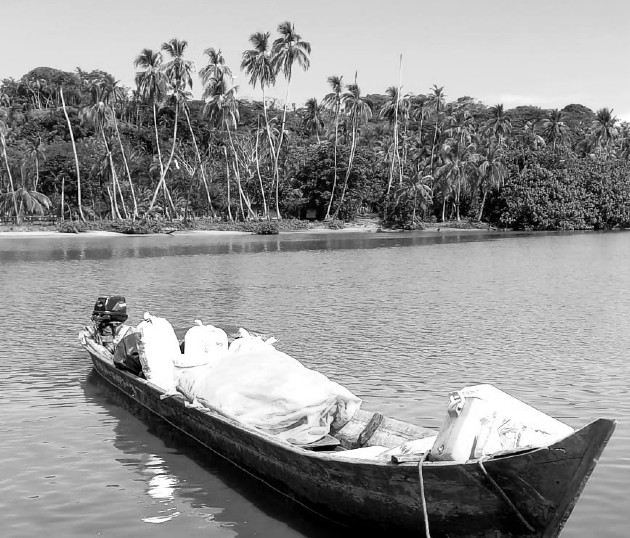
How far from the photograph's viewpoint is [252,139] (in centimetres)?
8981

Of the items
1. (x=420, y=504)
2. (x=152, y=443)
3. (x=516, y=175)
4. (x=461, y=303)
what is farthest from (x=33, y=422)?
(x=516, y=175)

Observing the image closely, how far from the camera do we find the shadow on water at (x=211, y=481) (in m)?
7.39

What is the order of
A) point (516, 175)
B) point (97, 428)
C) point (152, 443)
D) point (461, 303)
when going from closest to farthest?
1. point (152, 443)
2. point (97, 428)
3. point (461, 303)
4. point (516, 175)

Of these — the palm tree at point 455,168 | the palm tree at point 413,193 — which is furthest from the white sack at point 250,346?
the palm tree at point 455,168

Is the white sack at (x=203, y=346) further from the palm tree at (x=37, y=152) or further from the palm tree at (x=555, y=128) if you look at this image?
the palm tree at (x=555, y=128)

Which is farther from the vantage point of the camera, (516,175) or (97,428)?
(516,175)

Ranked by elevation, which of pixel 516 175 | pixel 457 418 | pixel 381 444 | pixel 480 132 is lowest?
pixel 381 444

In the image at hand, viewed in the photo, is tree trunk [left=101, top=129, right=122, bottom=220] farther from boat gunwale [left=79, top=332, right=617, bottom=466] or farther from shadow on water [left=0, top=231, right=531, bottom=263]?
boat gunwale [left=79, top=332, right=617, bottom=466]

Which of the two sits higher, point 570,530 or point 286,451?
point 286,451

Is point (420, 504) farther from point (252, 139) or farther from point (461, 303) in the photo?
point (252, 139)

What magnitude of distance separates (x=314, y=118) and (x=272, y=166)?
13713 mm

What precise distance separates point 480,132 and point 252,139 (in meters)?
29.6

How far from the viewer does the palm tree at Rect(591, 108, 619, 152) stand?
322 ft

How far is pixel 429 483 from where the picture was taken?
235 inches
